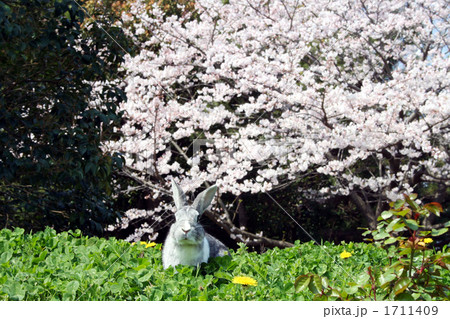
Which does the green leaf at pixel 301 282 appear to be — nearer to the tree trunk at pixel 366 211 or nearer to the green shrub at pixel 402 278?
the green shrub at pixel 402 278

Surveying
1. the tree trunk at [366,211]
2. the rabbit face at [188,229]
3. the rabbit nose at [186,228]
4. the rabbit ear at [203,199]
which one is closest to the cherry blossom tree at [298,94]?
the tree trunk at [366,211]

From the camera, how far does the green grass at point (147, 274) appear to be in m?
2.16

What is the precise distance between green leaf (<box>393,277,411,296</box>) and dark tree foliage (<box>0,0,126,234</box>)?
3.86 metres

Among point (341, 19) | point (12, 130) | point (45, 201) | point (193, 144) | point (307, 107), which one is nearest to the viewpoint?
point (12, 130)

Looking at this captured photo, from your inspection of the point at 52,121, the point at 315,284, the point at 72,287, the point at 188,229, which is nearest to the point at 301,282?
the point at 315,284

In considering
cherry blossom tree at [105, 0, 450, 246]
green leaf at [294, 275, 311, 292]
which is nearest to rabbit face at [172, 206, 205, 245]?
green leaf at [294, 275, 311, 292]

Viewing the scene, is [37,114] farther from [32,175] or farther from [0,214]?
[0,214]

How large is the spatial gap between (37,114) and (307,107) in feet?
13.3

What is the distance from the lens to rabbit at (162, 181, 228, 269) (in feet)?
7.94

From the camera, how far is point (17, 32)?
4.44 metres

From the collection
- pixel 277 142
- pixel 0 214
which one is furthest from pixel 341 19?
pixel 0 214

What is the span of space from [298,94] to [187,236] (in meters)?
4.70
